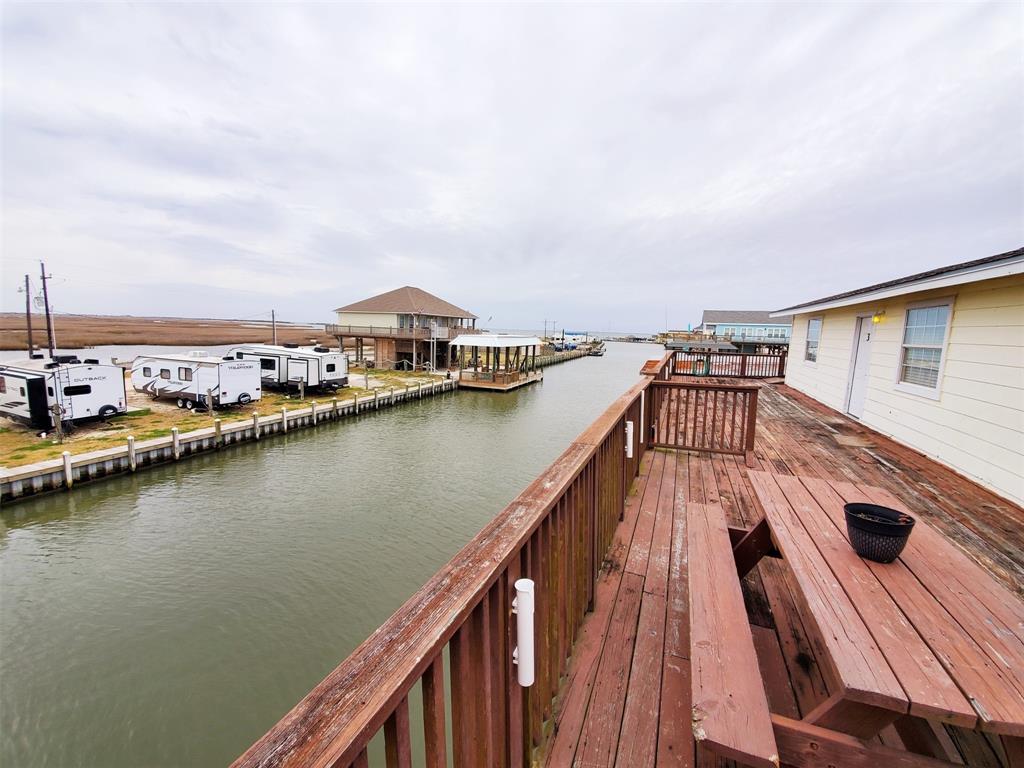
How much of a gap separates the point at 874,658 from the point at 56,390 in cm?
1640

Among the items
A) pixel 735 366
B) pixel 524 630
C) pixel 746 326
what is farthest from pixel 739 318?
pixel 524 630

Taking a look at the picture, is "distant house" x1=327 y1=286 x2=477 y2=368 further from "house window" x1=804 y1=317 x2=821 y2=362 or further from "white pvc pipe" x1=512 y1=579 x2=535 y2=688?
"white pvc pipe" x1=512 y1=579 x2=535 y2=688

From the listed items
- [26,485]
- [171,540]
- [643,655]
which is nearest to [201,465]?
[26,485]

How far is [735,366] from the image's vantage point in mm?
14609

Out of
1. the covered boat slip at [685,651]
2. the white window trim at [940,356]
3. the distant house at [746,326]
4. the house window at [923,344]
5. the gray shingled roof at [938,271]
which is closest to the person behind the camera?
the covered boat slip at [685,651]

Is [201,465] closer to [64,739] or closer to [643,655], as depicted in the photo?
[64,739]

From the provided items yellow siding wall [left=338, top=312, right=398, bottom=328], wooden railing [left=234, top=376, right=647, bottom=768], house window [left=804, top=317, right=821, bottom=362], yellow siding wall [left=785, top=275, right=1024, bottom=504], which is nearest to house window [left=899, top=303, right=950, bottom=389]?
yellow siding wall [left=785, top=275, right=1024, bottom=504]

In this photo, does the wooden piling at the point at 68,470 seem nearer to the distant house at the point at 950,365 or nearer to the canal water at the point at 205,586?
the canal water at the point at 205,586

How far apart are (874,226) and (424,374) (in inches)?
982

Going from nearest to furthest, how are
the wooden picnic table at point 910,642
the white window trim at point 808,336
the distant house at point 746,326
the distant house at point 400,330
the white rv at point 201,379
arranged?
the wooden picnic table at point 910,642 < the white window trim at point 808,336 < the white rv at point 201,379 < the distant house at point 400,330 < the distant house at point 746,326

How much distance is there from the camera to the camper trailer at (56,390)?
10.8 metres

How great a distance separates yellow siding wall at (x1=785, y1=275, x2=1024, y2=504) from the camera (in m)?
3.97

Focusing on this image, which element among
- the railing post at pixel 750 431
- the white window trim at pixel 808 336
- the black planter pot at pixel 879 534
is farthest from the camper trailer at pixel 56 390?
the white window trim at pixel 808 336

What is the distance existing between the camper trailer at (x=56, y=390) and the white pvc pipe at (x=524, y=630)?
49.8 feet
